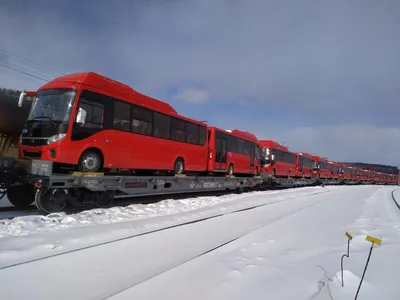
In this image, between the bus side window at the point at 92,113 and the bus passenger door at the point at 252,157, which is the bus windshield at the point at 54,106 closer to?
the bus side window at the point at 92,113

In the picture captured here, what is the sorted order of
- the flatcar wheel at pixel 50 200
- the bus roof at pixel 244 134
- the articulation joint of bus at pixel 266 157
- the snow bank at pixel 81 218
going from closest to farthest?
the snow bank at pixel 81 218 < the flatcar wheel at pixel 50 200 < the bus roof at pixel 244 134 < the articulation joint of bus at pixel 266 157

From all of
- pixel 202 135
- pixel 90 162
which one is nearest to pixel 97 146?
pixel 90 162

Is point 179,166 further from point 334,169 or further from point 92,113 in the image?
point 334,169

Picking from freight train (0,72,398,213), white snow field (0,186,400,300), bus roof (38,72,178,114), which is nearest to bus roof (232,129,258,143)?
freight train (0,72,398,213)

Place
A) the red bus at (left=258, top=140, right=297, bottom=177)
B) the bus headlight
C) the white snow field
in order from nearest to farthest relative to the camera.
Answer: the white snow field
the bus headlight
the red bus at (left=258, top=140, right=297, bottom=177)

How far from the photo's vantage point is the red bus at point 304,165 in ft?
113

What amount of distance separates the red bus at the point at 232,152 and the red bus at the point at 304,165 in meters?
13.1

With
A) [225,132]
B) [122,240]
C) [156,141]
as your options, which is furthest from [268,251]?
[225,132]

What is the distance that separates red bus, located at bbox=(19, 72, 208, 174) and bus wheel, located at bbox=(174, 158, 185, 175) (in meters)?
0.81

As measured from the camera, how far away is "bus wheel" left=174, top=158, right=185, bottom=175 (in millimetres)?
13086

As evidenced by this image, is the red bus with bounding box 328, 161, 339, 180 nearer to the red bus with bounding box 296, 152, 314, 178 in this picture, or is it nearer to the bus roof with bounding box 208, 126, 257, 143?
the red bus with bounding box 296, 152, 314, 178

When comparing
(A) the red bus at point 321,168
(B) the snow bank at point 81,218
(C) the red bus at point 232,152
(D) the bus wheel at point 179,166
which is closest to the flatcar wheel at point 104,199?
(B) the snow bank at point 81,218

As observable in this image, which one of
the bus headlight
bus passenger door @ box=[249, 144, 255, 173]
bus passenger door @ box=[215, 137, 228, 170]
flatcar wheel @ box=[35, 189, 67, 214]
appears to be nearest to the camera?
flatcar wheel @ box=[35, 189, 67, 214]

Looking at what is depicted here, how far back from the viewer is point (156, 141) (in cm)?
1159
